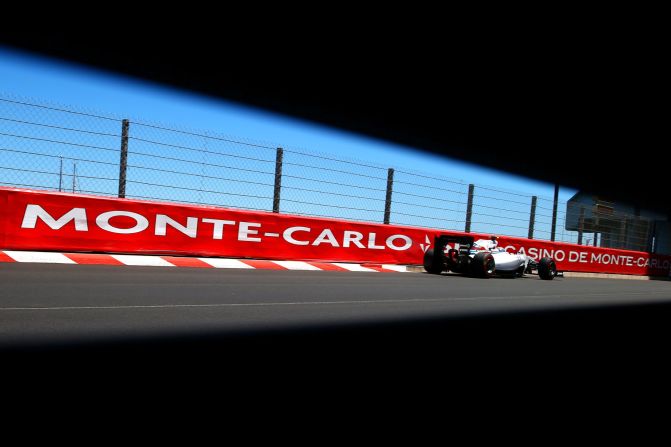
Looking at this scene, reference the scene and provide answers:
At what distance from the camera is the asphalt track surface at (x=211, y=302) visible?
3.62m

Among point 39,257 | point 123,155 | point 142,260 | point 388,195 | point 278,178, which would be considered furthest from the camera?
point 388,195

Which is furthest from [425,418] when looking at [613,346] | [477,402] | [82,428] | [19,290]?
[19,290]

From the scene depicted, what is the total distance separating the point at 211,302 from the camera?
16.0ft

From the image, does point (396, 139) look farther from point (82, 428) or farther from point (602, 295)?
point (602, 295)

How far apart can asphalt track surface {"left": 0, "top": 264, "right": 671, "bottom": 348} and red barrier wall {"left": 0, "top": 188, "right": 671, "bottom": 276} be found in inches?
44.4

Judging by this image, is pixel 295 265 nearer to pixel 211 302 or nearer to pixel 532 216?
pixel 211 302

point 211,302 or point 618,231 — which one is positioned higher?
point 618,231

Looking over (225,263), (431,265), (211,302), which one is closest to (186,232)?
(225,263)

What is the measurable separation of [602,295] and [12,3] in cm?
876

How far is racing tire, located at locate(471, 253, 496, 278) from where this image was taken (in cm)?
1068

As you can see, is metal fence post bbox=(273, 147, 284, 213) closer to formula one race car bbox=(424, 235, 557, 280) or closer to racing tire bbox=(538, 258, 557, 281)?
formula one race car bbox=(424, 235, 557, 280)

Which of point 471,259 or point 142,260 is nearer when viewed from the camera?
point 142,260

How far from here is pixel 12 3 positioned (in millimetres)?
2221

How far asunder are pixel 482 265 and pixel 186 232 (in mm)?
5503
